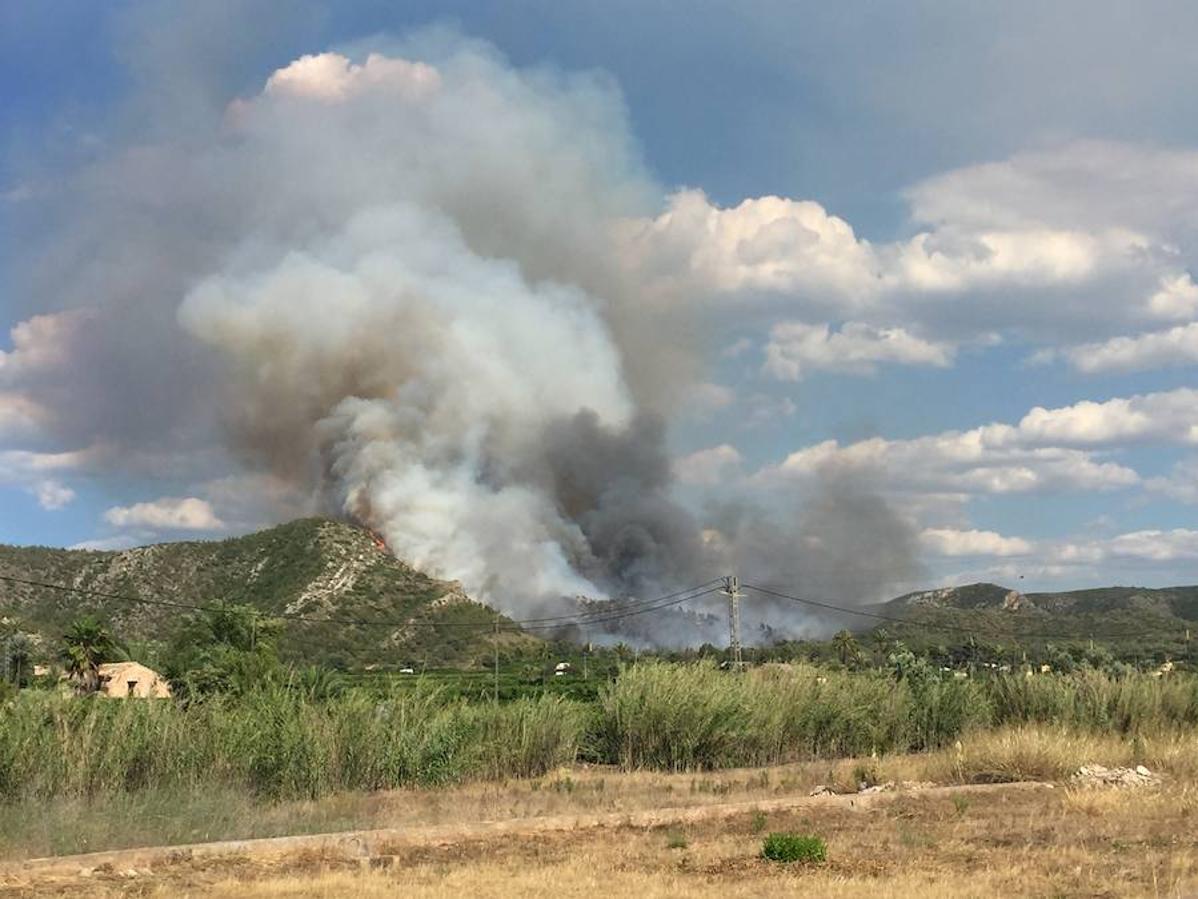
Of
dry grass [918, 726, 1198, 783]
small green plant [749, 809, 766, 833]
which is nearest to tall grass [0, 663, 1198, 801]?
dry grass [918, 726, 1198, 783]

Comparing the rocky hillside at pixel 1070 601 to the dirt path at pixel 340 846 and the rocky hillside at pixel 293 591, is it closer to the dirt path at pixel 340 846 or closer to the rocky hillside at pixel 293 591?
the rocky hillside at pixel 293 591

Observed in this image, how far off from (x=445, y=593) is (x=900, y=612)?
6013 centimetres

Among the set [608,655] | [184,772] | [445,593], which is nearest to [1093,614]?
[608,655]

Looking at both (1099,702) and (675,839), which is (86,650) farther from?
(675,839)

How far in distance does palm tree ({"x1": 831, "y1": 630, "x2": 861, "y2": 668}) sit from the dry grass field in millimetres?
78865

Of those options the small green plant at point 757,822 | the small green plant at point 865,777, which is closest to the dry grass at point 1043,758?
the small green plant at point 865,777

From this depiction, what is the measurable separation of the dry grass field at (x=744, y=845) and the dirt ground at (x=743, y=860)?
34mm

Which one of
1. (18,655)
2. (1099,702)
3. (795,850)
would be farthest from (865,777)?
(18,655)

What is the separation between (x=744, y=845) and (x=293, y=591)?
9830 cm

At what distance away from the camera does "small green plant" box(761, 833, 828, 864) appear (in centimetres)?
1352

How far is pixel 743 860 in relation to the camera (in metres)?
13.7

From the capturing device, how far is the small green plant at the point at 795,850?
13.5 metres

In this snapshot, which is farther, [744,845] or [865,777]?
[865,777]

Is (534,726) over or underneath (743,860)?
over
